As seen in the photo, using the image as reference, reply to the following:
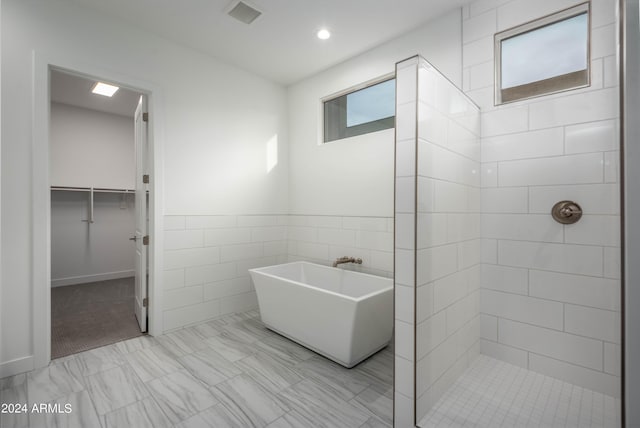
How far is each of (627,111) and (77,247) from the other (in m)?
5.98

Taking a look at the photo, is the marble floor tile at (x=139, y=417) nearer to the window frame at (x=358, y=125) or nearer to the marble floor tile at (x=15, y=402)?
the marble floor tile at (x=15, y=402)

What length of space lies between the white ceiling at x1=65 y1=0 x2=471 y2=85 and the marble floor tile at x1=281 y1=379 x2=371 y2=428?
108 inches

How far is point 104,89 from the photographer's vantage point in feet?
12.5

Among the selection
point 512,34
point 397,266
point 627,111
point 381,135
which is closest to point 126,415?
point 397,266

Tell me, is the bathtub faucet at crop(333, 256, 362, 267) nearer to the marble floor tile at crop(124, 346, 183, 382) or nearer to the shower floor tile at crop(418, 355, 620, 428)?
the shower floor tile at crop(418, 355, 620, 428)

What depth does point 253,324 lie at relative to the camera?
2.99m

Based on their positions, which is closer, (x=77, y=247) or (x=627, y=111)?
(x=627, y=111)

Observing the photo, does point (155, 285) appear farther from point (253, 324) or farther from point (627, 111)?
point (627, 111)

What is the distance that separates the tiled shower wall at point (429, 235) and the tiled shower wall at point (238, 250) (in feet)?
2.97

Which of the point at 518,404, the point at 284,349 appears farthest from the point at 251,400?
the point at 518,404

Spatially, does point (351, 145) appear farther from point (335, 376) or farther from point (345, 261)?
point (335, 376)

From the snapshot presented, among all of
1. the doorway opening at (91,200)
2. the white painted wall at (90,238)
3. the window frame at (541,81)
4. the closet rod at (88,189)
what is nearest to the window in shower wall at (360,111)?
the window frame at (541,81)

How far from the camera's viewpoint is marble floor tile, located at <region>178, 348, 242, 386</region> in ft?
6.71

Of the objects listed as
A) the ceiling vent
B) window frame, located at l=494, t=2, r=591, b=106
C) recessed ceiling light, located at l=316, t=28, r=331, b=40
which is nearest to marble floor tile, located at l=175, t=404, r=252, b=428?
window frame, located at l=494, t=2, r=591, b=106
